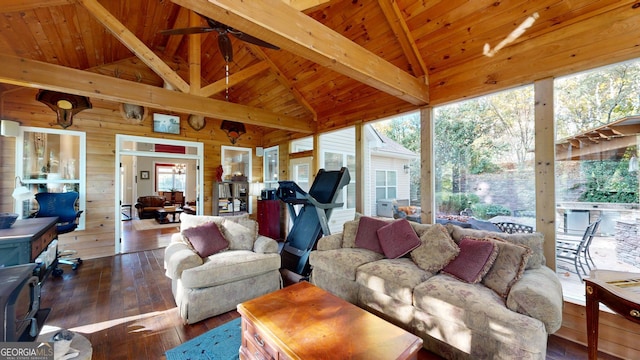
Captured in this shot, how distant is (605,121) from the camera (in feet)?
7.41

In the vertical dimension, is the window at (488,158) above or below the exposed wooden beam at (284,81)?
below

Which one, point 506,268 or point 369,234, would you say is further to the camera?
point 369,234

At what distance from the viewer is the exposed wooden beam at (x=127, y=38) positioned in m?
2.95

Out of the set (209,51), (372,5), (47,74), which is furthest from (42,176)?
(372,5)

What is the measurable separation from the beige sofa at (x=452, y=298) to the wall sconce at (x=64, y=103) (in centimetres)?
493

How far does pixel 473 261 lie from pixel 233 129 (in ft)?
18.1

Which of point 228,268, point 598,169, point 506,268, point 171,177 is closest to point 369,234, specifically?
point 506,268

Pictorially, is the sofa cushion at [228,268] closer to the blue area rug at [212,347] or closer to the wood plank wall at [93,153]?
the blue area rug at [212,347]

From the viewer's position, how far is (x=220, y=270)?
257 cm

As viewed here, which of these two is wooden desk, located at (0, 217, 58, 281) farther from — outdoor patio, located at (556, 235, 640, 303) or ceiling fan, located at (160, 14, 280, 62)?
outdoor patio, located at (556, 235, 640, 303)

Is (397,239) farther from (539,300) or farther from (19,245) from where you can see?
(19,245)

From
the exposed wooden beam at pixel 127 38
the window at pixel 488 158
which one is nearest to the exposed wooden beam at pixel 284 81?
the exposed wooden beam at pixel 127 38

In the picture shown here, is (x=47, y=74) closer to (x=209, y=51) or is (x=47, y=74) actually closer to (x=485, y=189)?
(x=209, y=51)

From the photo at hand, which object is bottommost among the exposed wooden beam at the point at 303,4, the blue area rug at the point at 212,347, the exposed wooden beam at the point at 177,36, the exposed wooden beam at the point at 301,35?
the blue area rug at the point at 212,347
